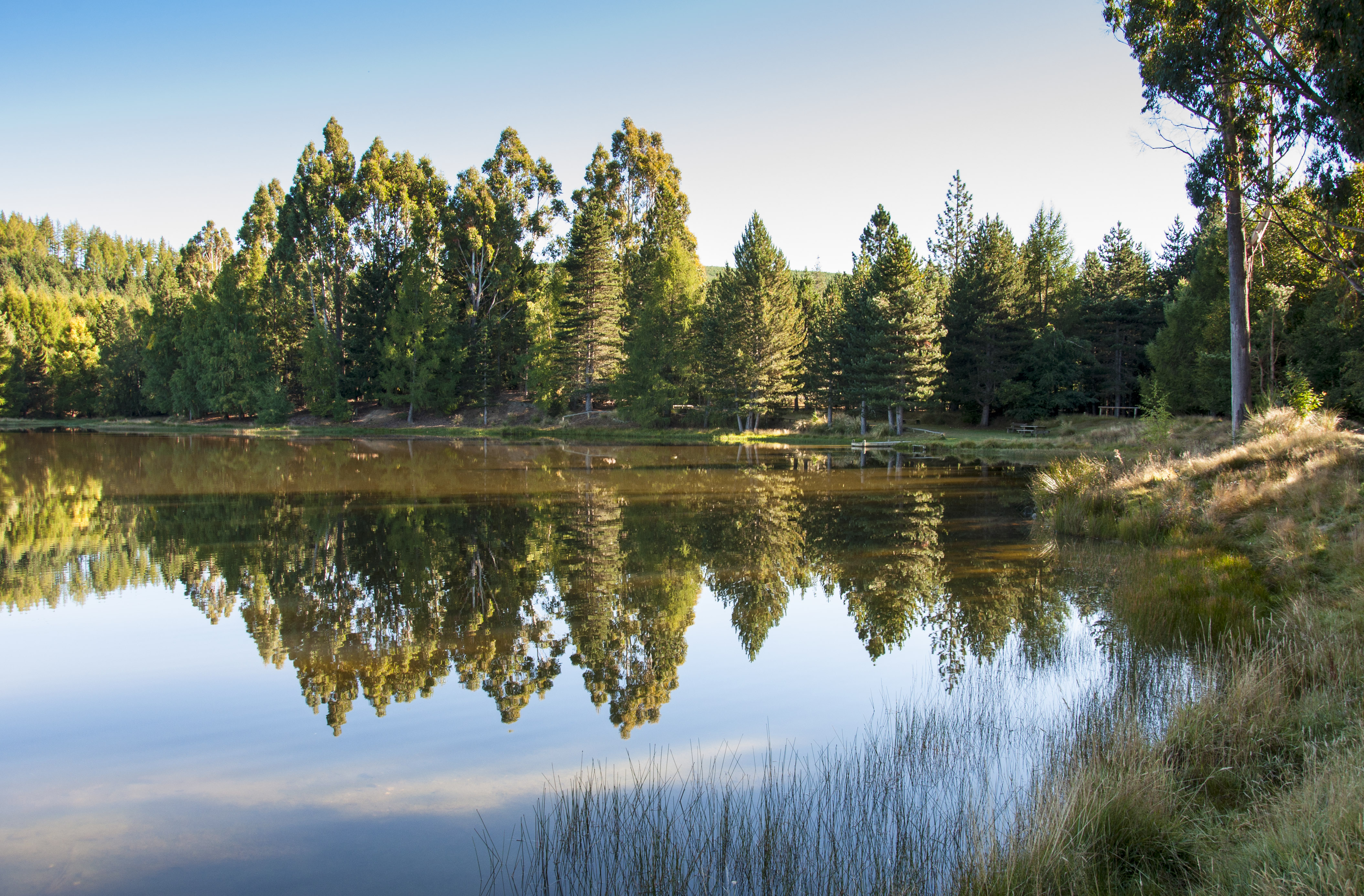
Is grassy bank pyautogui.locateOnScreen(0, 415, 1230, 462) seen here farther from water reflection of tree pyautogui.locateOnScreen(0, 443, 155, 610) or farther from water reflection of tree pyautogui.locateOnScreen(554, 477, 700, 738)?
water reflection of tree pyautogui.locateOnScreen(0, 443, 155, 610)

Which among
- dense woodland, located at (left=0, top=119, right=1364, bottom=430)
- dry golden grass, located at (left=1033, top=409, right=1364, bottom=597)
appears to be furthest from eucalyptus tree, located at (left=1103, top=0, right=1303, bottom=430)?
dense woodland, located at (left=0, top=119, right=1364, bottom=430)

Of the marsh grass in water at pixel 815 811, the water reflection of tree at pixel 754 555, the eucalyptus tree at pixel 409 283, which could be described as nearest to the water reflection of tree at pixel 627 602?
the water reflection of tree at pixel 754 555

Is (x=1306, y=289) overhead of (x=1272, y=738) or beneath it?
overhead

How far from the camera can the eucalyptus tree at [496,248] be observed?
6059 cm

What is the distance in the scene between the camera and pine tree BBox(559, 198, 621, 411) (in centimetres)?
5384

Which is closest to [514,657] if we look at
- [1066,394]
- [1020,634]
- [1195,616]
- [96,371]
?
[1020,634]

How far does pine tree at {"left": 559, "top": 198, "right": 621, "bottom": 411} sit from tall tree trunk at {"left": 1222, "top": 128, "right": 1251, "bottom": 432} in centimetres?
3818

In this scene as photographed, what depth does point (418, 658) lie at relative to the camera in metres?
9.77

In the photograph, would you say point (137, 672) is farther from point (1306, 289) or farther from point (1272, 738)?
point (1306, 289)

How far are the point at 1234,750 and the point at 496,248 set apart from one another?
201 feet

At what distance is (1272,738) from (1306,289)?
39327mm

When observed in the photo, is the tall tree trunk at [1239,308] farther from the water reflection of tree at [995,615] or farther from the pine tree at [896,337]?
the pine tree at [896,337]

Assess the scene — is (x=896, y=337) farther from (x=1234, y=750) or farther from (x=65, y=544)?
(x=1234, y=750)

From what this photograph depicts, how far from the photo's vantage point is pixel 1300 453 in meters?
15.3
